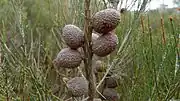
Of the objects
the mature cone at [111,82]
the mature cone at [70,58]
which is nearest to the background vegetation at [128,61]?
the mature cone at [111,82]

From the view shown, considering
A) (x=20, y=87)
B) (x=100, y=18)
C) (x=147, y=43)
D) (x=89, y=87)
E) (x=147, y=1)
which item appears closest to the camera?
(x=100, y=18)

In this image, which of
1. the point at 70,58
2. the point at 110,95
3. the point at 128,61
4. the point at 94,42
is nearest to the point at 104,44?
the point at 94,42

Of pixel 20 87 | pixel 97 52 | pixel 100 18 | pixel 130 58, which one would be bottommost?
pixel 20 87

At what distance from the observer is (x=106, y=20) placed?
5.46 feet

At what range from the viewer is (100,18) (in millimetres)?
1675

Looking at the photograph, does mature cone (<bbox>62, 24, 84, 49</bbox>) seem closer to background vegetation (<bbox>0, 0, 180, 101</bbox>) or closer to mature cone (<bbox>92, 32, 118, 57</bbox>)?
mature cone (<bbox>92, 32, 118, 57</bbox>)

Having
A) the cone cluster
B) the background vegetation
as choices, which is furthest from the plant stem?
the background vegetation

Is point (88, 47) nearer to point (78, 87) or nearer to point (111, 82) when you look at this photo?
point (78, 87)

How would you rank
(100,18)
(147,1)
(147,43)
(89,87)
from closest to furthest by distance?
(100,18)
(89,87)
(147,1)
(147,43)

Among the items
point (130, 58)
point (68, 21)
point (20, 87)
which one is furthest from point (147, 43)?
point (20, 87)

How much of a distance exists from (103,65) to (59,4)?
0.50 meters

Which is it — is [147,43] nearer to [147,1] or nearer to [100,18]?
[147,1]

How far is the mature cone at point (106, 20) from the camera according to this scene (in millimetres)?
1666

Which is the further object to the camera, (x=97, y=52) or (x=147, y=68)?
(x=147, y=68)
